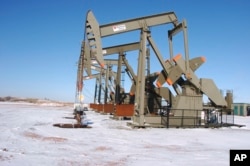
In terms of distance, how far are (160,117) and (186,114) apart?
1359 millimetres

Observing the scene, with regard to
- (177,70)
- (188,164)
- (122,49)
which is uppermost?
(122,49)

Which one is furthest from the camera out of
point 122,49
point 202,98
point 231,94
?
point 122,49

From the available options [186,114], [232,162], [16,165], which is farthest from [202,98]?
[16,165]

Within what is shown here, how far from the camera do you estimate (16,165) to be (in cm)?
554

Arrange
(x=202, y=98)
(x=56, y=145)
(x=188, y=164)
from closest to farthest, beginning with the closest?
(x=188, y=164) → (x=56, y=145) → (x=202, y=98)

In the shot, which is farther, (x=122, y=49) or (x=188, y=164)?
(x=122, y=49)

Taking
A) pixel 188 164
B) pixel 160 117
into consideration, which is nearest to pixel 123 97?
pixel 160 117

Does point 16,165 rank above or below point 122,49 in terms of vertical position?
below

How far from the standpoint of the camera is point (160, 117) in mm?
15391

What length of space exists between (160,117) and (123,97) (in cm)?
907

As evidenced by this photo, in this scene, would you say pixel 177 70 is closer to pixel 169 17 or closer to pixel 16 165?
pixel 169 17

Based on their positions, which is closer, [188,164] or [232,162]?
[232,162]

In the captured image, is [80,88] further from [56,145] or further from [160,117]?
[56,145]

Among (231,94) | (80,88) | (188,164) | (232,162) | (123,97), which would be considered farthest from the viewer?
(123,97)
